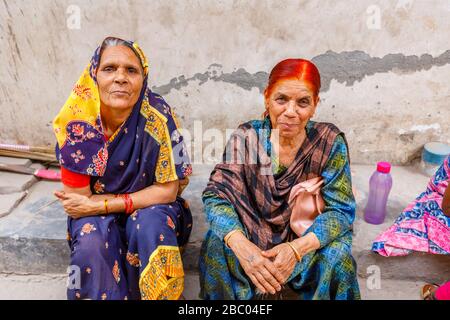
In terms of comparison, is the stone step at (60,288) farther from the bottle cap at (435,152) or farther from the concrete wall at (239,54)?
the concrete wall at (239,54)

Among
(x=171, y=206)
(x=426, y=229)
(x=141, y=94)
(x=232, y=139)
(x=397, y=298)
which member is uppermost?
(x=141, y=94)

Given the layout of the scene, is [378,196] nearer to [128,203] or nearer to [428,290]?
[428,290]

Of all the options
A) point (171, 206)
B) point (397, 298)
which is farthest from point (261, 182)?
point (397, 298)

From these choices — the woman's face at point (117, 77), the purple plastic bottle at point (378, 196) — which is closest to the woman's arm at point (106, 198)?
the woman's face at point (117, 77)

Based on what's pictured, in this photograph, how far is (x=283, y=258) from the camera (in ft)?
6.98

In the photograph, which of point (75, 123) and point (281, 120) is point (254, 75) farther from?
point (75, 123)

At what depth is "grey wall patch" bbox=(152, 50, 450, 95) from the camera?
3174mm

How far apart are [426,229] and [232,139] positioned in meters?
1.24

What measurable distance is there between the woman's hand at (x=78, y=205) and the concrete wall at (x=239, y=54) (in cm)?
119

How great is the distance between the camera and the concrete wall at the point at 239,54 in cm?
303

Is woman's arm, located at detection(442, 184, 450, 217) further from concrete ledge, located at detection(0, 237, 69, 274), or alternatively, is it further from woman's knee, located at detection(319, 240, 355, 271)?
concrete ledge, located at detection(0, 237, 69, 274)

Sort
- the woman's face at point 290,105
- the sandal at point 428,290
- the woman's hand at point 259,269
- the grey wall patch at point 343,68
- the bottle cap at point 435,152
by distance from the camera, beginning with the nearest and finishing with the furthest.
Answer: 1. the woman's hand at point 259,269
2. the woman's face at point 290,105
3. the sandal at point 428,290
4. the grey wall patch at point 343,68
5. the bottle cap at point 435,152

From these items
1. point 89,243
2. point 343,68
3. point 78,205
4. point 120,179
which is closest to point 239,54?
point 343,68

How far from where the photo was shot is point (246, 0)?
2994mm
